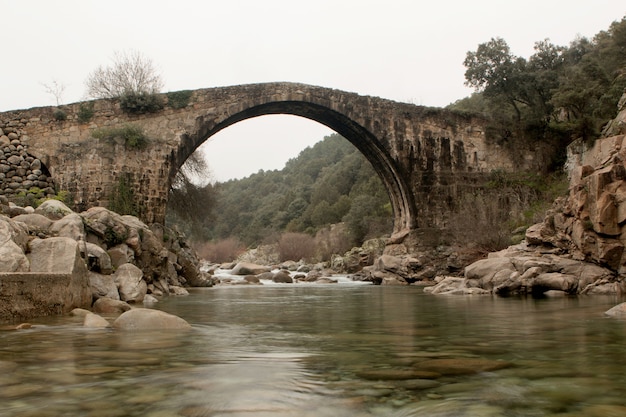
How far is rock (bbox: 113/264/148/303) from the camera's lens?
9203 mm

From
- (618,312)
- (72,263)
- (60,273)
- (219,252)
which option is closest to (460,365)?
(618,312)

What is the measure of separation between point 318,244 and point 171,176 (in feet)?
92.9

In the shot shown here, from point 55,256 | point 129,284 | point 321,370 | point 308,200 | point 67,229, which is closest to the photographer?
point 321,370

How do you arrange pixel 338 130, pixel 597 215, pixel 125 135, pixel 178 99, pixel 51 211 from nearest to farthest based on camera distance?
pixel 51 211 < pixel 597 215 < pixel 125 135 < pixel 178 99 < pixel 338 130

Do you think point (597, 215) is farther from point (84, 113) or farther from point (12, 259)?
point (84, 113)

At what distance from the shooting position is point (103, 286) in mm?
8547

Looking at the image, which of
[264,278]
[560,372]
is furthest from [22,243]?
[264,278]

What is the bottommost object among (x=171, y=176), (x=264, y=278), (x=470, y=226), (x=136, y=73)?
(x=264, y=278)

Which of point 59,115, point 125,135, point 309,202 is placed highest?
point 309,202

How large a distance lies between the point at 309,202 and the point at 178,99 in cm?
4628

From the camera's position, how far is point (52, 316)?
6.18m

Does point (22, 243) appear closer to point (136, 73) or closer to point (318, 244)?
point (136, 73)

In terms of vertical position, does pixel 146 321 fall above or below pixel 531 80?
below

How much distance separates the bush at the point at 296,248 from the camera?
4612cm
